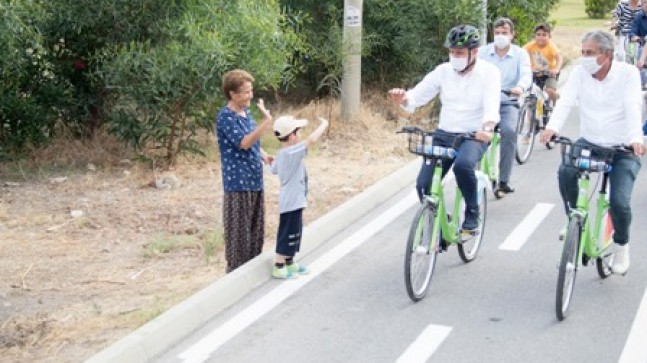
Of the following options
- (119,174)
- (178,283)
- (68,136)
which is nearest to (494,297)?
(178,283)

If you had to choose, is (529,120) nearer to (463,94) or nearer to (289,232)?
(463,94)

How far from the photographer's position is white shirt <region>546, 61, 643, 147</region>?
22.9 ft

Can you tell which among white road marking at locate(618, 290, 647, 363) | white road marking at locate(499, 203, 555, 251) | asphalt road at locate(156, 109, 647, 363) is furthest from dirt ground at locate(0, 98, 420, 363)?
white road marking at locate(618, 290, 647, 363)

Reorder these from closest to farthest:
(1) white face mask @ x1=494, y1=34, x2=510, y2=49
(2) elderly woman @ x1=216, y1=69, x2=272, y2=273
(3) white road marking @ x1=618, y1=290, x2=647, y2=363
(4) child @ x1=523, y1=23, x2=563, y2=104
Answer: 1. (3) white road marking @ x1=618, y1=290, x2=647, y2=363
2. (2) elderly woman @ x1=216, y1=69, x2=272, y2=273
3. (1) white face mask @ x1=494, y1=34, x2=510, y2=49
4. (4) child @ x1=523, y1=23, x2=563, y2=104

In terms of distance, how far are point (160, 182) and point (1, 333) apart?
13.3ft

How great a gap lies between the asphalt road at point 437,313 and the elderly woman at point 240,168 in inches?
→ 16.3

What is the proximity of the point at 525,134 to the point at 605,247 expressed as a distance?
451 cm

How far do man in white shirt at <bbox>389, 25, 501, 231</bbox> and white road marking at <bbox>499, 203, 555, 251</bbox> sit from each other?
84cm

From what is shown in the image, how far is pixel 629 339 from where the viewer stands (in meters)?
6.53

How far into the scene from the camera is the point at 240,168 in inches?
295

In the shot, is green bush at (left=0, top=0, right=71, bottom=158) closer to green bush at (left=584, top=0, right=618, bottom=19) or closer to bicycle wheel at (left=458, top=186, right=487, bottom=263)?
bicycle wheel at (left=458, top=186, right=487, bottom=263)

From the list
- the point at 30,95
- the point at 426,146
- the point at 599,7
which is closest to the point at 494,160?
the point at 426,146

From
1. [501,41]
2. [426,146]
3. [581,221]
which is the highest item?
[501,41]

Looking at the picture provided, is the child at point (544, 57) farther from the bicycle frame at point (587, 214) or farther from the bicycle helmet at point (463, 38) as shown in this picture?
the bicycle frame at point (587, 214)
